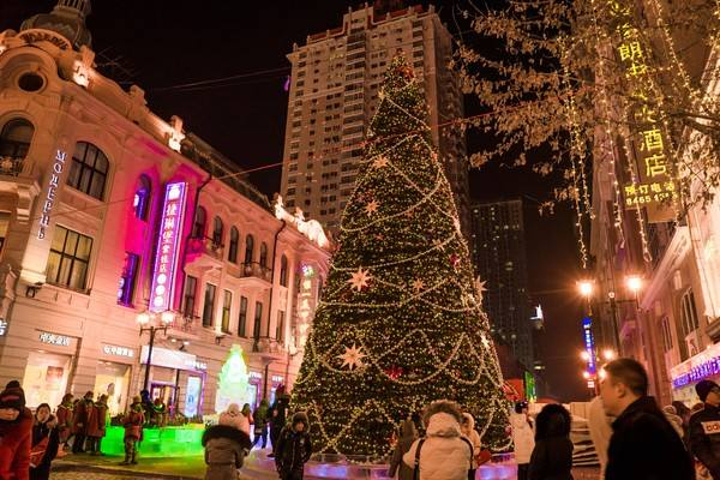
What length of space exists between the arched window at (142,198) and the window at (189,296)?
3.66 m

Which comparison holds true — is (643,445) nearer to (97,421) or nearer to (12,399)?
(12,399)

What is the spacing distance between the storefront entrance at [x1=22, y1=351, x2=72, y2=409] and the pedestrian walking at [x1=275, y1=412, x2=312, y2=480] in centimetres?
1286

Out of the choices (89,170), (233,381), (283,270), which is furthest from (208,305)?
(89,170)

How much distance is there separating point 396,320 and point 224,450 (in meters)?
5.45

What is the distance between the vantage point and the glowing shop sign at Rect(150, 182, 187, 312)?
20000 millimetres

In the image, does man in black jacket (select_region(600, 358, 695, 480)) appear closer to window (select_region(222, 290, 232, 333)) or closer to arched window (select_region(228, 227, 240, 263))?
window (select_region(222, 290, 232, 333))

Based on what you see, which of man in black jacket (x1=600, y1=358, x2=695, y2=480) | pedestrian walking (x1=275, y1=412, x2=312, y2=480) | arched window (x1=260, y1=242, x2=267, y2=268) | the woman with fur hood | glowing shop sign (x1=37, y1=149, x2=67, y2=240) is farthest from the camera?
arched window (x1=260, y1=242, x2=267, y2=268)

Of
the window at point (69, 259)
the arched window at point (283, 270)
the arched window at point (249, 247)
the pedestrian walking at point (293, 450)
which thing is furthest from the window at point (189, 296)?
the pedestrian walking at point (293, 450)

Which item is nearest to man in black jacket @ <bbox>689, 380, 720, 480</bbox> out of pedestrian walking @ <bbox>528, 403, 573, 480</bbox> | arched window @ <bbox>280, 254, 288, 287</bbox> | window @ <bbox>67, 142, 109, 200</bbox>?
pedestrian walking @ <bbox>528, 403, 573, 480</bbox>

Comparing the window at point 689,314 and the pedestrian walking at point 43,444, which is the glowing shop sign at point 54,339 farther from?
the window at point 689,314

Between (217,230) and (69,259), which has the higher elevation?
(217,230)

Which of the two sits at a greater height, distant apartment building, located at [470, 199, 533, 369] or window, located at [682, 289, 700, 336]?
distant apartment building, located at [470, 199, 533, 369]

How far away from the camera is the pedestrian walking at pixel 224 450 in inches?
221

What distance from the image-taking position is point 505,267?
12888 cm
